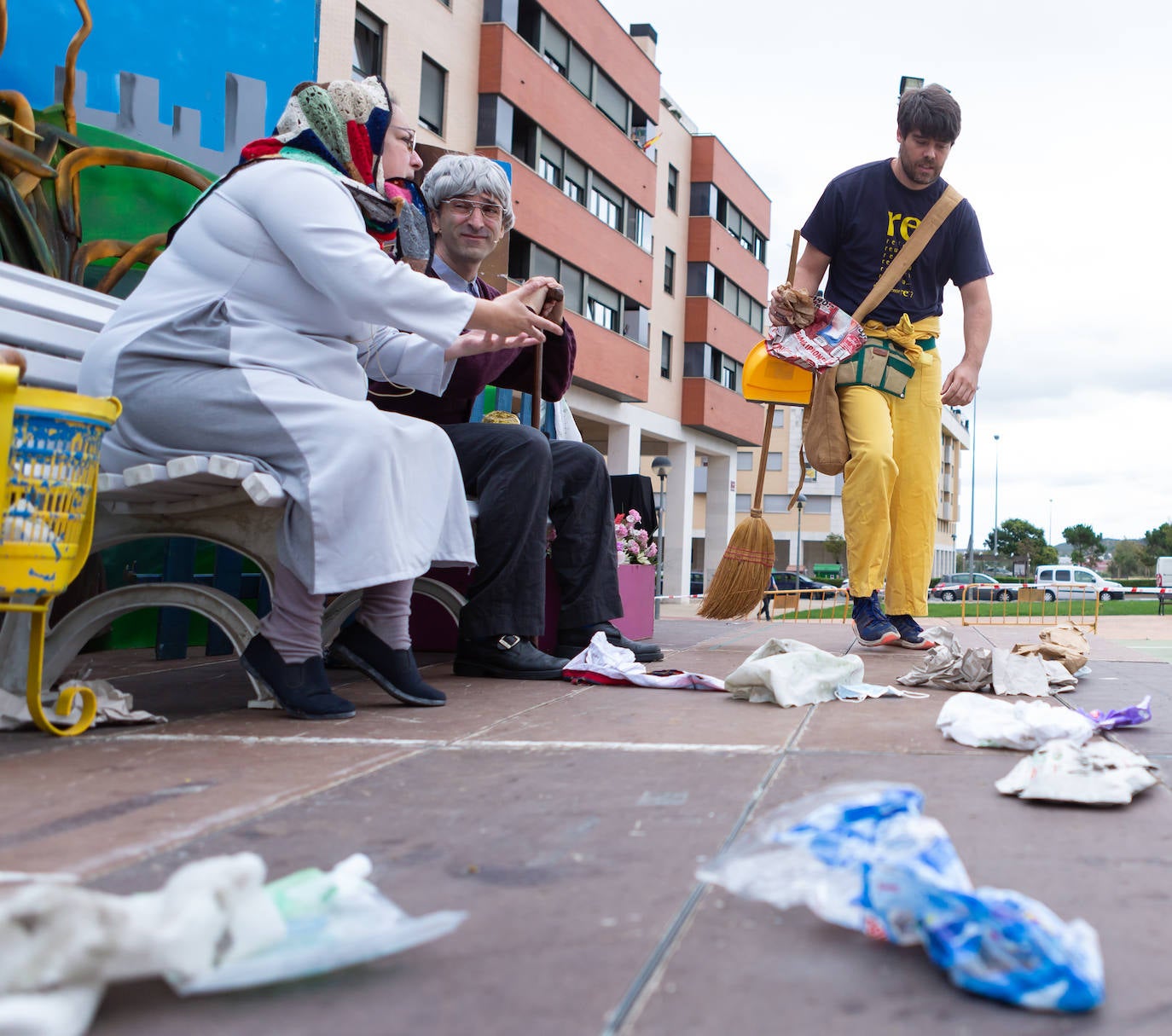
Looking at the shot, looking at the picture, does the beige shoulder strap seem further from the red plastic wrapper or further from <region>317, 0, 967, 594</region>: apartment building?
<region>317, 0, 967, 594</region>: apartment building

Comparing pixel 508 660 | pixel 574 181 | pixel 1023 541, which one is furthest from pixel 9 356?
pixel 1023 541

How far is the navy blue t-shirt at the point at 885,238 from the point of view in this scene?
5.27m

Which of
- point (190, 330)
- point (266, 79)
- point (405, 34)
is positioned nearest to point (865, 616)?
point (190, 330)

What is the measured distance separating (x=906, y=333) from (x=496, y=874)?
14.3 ft

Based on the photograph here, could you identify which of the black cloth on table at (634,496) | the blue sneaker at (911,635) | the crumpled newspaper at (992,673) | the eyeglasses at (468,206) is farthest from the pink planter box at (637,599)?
the crumpled newspaper at (992,673)

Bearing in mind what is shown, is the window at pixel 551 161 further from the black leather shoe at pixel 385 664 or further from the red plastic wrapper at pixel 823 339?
the black leather shoe at pixel 385 664

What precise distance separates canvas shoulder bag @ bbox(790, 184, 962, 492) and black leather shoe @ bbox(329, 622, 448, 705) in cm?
263

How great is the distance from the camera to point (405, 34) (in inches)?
769

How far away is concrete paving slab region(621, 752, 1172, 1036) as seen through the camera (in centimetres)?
103

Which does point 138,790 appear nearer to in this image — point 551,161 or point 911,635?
point 911,635

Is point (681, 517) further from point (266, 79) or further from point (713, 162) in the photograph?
point (266, 79)

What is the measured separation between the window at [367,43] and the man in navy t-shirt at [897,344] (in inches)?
589

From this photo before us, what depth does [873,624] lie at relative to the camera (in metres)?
5.18

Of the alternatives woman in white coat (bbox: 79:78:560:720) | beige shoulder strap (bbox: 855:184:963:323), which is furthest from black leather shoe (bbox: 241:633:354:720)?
beige shoulder strap (bbox: 855:184:963:323)
